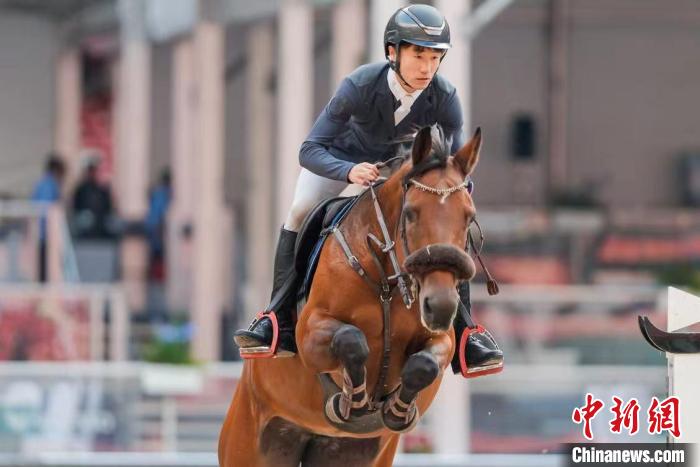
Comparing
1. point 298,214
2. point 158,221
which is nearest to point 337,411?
point 298,214

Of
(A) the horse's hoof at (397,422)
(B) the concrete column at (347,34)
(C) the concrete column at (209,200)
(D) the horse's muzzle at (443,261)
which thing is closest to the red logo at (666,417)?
(A) the horse's hoof at (397,422)

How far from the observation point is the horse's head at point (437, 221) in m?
5.65

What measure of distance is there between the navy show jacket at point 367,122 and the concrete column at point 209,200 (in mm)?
9878

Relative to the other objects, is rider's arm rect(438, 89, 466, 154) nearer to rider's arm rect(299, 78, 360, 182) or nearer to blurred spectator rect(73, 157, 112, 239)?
rider's arm rect(299, 78, 360, 182)

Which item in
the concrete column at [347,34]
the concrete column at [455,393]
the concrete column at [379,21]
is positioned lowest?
the concrete column at [455,393]

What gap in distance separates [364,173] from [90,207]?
486 inches

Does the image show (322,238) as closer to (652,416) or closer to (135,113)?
(652,416)

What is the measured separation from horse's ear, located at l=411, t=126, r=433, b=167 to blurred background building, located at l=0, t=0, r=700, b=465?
568 cm

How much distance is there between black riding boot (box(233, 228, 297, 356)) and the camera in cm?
673

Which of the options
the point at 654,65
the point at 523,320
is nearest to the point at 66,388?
the point at 523,320

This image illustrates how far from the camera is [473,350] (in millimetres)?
6672

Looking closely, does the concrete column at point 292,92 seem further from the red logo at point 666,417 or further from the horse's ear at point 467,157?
the horse's ear at point 467,157

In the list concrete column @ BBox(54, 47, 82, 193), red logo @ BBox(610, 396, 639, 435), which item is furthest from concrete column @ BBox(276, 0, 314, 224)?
concrete column @ BBox(54, 47, 82, 193)

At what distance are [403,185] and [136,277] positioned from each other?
1347cm
